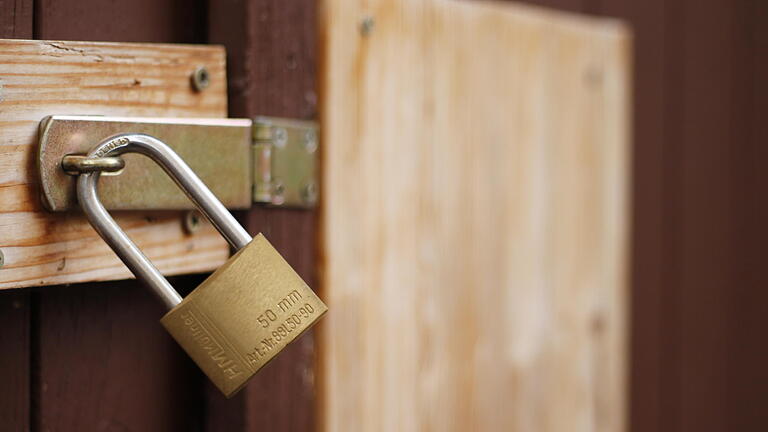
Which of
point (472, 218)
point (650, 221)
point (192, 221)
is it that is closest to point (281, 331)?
point (192, 221)

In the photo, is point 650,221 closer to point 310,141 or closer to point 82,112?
point 310,141

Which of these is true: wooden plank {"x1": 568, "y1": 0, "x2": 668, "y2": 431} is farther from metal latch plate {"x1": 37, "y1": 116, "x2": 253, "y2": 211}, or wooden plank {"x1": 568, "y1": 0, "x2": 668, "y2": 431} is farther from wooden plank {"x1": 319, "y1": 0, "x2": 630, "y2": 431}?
metal latch plate {"x1": 37, "y1": 116, "x2": 253, "y2": 211}

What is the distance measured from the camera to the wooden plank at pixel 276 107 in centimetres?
59

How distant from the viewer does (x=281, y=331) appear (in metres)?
0.44

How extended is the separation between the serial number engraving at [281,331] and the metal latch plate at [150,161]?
138 millimetres

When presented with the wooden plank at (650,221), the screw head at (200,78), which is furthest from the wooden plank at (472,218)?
the wooden plank at (650,221)

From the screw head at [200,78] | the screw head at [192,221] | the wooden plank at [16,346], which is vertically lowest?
the wooden plank at [16,346]

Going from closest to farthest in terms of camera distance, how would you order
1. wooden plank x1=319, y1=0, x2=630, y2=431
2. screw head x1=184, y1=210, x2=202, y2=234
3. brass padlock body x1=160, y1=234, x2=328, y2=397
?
brass padlock body x1=160, y1=234, x2=328, y2=397 → screw head x1=184, y1=210, x2=202, y2=234 → wooden plank x1=319, y1=0, x2=630, y2=431

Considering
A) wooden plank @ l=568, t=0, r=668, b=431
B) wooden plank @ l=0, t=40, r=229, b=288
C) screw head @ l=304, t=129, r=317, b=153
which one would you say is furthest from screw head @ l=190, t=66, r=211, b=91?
wooden plank @ l=568, t=0, r=668, b=431

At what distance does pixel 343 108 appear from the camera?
0.67 metres

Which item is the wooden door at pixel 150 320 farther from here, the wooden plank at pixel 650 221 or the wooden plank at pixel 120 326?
the wooden plank at pixel 650 221

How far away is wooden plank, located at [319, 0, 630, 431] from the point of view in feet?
2.27

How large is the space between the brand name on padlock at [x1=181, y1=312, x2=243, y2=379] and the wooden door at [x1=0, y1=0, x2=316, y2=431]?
137 mm

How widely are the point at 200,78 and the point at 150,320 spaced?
0.61 feet
